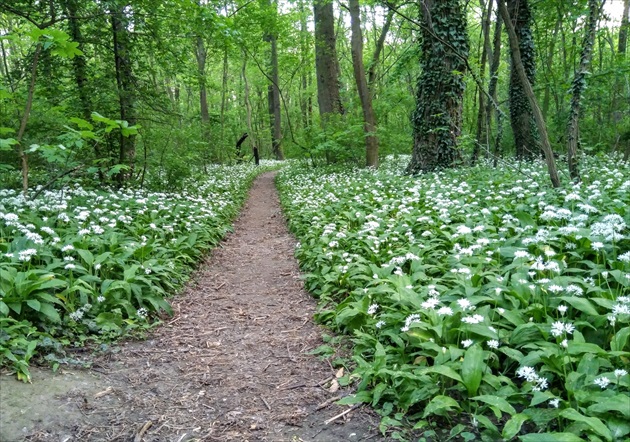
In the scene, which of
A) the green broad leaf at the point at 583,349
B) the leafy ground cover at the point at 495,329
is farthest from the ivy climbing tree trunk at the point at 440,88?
the green broad leaf at the point at 583,349

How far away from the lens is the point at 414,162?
11.5m

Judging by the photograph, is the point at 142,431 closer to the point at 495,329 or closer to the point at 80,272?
the point at 80,272

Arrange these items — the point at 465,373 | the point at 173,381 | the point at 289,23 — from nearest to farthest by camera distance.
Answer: the point at 465,373 → the point at 173,381 → the point at 289,23

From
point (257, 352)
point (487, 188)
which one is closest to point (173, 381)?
point (257, 352)

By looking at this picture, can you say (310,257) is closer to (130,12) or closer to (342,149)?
(130,12)

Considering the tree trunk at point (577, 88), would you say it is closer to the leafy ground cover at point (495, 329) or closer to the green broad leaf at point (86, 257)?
the leafy ground cover at point (495, 329)

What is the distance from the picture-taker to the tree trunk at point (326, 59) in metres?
17.0

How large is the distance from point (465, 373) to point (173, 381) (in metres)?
2.33

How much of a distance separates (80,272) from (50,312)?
924mm

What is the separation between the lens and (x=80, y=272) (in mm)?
4398

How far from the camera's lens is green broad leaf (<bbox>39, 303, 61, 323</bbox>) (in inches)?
139

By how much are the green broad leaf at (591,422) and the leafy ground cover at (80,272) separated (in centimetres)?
340

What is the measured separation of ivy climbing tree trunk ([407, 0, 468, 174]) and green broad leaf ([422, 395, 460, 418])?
28.4ft

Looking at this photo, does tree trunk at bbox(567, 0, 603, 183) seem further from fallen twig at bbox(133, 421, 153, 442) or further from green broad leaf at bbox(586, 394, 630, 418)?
fallen twig at bbox(133, 421, 153, 442)
